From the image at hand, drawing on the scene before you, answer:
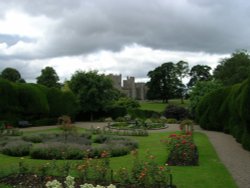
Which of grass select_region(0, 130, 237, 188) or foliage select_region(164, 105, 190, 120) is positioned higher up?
foliage select_region(164, 105, 190, 120)

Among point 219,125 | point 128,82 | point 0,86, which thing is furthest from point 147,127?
point 128,82

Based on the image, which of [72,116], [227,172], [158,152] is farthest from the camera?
[72,116]

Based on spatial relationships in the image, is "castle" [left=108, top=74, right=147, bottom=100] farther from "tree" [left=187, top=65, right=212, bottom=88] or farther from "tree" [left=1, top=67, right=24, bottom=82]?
"tree" [left=1, top=67, right=24, bottom=82]

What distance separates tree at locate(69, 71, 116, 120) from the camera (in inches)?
1543

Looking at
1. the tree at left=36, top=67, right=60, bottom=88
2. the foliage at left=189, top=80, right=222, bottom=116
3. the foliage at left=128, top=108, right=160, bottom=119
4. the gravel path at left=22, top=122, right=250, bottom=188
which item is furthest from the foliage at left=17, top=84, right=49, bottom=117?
the tree at left=36, top=67, right=60, bottom=88

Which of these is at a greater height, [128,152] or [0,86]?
[0,86]

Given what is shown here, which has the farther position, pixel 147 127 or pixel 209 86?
pixel 209 86

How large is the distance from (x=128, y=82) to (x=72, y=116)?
61.6 m

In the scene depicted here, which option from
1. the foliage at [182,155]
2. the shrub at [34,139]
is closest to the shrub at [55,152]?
the foliage at [182,155]

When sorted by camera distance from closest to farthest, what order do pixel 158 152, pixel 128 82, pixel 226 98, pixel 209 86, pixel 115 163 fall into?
pixel 115 163 → pixel 158 152 → pixel 226 98 → pixel 209 86 → pixel 128 82

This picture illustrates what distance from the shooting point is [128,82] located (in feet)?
324

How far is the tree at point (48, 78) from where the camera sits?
62.6m

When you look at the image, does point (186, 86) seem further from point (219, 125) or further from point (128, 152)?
point (128, 152)

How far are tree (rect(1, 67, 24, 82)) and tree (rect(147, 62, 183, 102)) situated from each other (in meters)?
26.5
